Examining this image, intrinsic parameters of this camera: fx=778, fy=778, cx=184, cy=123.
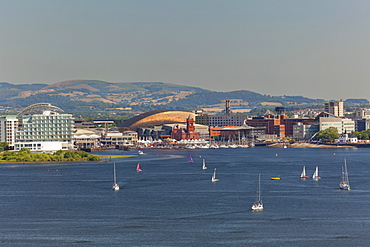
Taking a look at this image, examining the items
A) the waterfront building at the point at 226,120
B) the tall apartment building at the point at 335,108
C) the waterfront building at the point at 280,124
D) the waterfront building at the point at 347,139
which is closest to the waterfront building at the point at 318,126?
the waterfront building at the point at 280,124

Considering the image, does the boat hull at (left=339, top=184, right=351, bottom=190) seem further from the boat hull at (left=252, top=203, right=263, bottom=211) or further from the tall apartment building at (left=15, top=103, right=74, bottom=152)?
the tall apartment building at (left=15, top=103, right=74, bottom=152)

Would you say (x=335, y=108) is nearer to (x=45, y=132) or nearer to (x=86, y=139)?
(x=86, y=139)

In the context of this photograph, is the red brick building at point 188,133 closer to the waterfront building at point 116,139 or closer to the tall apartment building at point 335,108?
the waterfront building at point 116,139

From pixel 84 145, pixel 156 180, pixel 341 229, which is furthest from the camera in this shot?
pixel 84 145

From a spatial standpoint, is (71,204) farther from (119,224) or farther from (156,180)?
(156,180)

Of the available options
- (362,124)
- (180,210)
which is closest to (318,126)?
(362,124)

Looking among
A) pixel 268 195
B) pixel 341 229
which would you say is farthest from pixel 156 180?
pixel 341 229

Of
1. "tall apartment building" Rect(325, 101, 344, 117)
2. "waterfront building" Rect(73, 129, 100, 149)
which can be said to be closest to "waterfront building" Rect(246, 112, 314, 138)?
"tall apartment building" Rect(325, 101, 344, 117)
